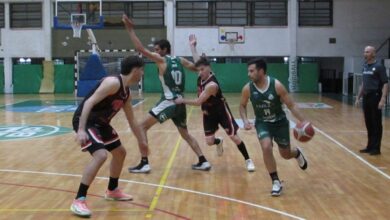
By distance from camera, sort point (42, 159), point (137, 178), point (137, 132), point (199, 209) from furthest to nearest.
A: point (42, 159) → point (137, 178) → point (137, 132) → point (199, 209)

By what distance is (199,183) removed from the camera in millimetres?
7520

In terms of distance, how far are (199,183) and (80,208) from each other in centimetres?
220

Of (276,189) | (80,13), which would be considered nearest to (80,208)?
(276,189)

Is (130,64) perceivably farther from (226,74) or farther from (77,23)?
(226,74)

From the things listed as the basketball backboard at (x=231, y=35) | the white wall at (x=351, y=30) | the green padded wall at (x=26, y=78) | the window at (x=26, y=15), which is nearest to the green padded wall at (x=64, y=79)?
the green padded wall at (x=26, y=78)

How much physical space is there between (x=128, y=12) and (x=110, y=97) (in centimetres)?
→ 2711

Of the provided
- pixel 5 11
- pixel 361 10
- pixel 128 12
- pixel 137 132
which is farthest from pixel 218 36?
pixel 137 132

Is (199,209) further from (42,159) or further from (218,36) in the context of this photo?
(218,36)

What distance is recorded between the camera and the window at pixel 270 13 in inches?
1270

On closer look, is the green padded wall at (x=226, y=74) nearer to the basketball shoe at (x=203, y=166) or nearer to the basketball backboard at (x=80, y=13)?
the basketball backboard at (x=80, y=13)

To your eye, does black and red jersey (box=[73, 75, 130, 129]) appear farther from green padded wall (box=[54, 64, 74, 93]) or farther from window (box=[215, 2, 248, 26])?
green padded wall (box=[54, 64, 74, 93])

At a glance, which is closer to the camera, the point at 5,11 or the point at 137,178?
the point at 137,178

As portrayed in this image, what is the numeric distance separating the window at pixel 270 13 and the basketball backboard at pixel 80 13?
9.24 meters

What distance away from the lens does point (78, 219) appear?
18.4 feet
